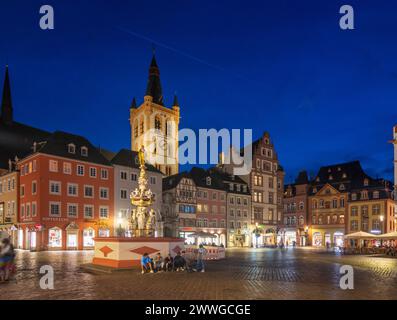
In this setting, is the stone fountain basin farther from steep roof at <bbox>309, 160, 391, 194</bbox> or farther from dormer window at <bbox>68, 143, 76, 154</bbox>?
steep roof at <bbox>309, 160, 391, 194</bbox>

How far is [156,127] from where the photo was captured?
94.8 m

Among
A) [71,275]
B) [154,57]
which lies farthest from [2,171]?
[154,57]

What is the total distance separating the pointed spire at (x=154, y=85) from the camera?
9781 centimetres

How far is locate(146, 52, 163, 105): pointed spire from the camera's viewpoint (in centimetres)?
9781

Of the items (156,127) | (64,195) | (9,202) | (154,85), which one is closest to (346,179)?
(156,127)

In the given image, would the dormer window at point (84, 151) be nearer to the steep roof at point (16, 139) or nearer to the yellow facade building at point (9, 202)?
the yellow facade building at point (9, 202)

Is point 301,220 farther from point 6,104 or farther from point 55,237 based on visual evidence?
point 6,104

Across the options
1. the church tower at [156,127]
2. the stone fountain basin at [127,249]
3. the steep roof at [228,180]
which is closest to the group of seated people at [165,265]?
the stone fountain basin at [127,249]

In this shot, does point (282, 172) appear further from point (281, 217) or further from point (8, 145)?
point (8, 145)

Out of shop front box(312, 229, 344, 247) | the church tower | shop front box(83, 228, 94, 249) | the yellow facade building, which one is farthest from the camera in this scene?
the church tower

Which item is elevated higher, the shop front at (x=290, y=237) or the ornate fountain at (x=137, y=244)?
the ornate fountain at (x=137, y=244)

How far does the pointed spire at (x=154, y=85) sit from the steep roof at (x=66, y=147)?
1685 inches

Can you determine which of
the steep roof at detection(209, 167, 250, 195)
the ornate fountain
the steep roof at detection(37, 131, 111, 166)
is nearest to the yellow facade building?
the steep roof at detection(37, 131, 111, 166)
